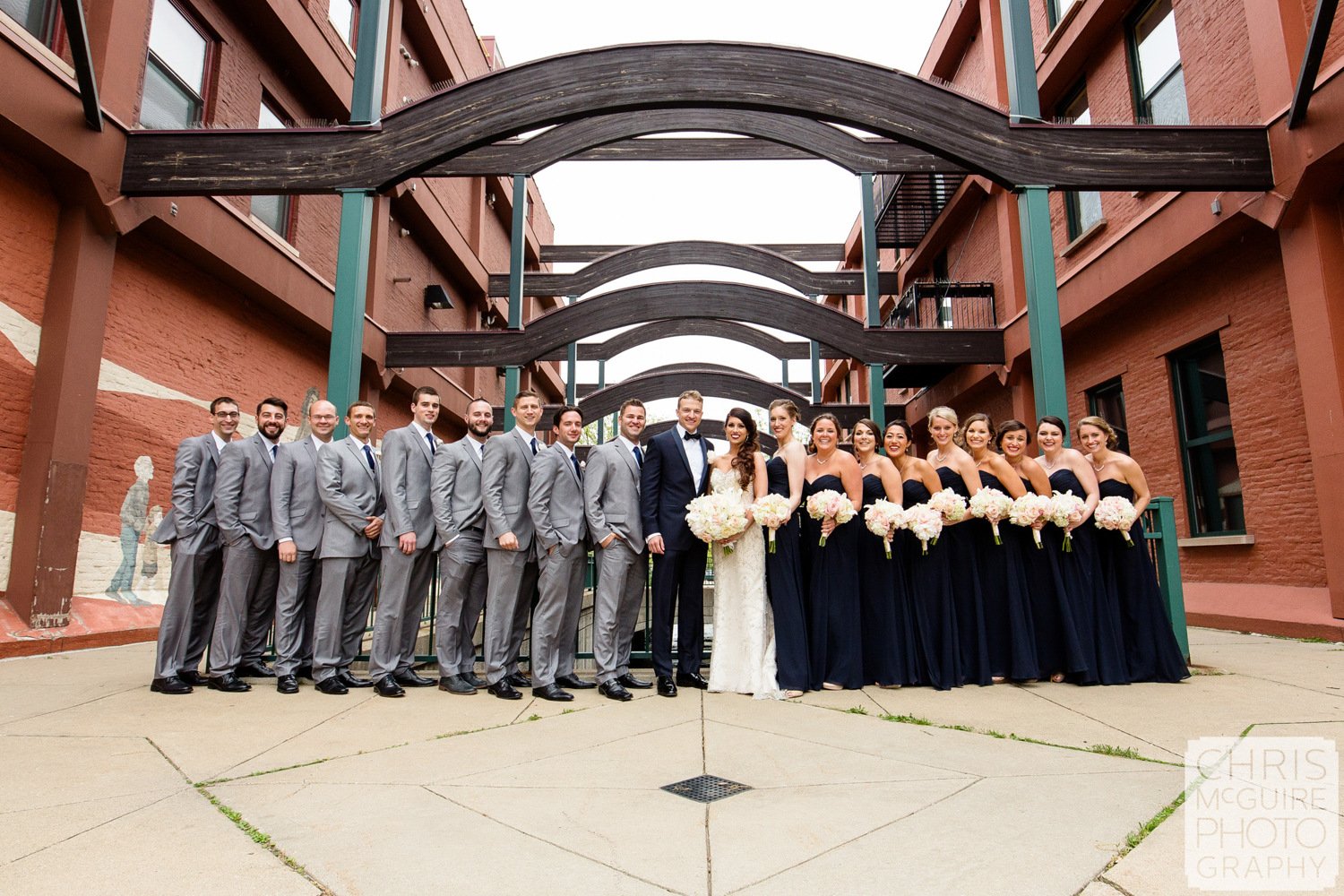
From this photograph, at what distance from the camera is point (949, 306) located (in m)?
17.7

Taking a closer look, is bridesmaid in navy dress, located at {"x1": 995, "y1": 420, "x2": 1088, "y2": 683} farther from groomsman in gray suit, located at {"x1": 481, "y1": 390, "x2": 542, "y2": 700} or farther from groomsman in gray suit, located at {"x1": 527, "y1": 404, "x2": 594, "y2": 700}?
groomsman in gray suit, located at {"x1": 481, "y1": 390, "x2": 542, "y2": 700}

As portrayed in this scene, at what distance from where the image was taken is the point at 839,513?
5.71m

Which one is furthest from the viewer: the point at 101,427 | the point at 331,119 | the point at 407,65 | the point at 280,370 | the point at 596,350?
the point at 596,350

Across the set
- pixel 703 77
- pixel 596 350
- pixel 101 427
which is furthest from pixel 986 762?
pixel 596 350

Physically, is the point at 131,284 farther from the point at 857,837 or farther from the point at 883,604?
the point at 857,837

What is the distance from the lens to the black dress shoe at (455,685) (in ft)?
18.4

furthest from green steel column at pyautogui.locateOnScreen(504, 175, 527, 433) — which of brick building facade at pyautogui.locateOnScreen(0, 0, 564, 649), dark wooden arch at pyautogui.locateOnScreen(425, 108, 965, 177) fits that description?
brick building facade at pyautogui.locateOnScreen(0, 0, 564, 649)

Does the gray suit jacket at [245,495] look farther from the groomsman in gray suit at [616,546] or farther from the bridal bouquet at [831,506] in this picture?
the bridal bouquet at [831,506]

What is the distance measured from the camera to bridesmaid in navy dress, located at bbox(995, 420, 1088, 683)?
5.84m

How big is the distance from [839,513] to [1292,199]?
238 inches

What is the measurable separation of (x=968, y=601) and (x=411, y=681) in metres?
4.35

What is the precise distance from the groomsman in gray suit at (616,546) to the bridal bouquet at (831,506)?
4.35 ft

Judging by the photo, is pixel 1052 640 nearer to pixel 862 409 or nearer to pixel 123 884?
pixel 123 884

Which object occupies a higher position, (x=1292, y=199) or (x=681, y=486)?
(x=1292, y=199)
